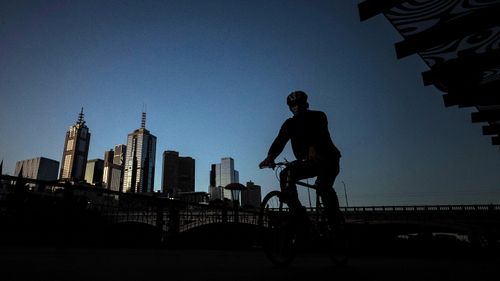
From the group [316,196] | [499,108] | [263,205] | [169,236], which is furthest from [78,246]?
[499,108]

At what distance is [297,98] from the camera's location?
4031 mm

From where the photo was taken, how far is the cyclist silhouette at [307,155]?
3689 millimetres

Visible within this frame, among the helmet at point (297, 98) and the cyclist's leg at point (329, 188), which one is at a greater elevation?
the helmet at point (297, 98)

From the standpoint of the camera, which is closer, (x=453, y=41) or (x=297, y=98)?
(x=297, y=98)

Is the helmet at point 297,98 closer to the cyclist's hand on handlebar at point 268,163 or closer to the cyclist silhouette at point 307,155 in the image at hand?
the cyclist silhouette at point 307,155

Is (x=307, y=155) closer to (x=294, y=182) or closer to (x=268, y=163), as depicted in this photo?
(x=294, y=182)

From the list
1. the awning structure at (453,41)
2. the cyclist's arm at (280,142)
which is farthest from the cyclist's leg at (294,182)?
the awning structure at (453,41)

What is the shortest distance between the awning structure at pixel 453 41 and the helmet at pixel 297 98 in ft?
6.85

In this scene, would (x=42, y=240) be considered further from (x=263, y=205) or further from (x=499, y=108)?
(x=499, y=108)

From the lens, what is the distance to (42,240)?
6.96 metres

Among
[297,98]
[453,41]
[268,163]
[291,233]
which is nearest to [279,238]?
[291,233]

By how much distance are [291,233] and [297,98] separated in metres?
1.77

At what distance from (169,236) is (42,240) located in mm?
3482

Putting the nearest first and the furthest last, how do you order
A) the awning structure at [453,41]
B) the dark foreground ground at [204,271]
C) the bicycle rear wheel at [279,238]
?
the dark foreground ground at [204,271] < the bicycle rear wheel at [279,238] < the awning structure at [453,41]
